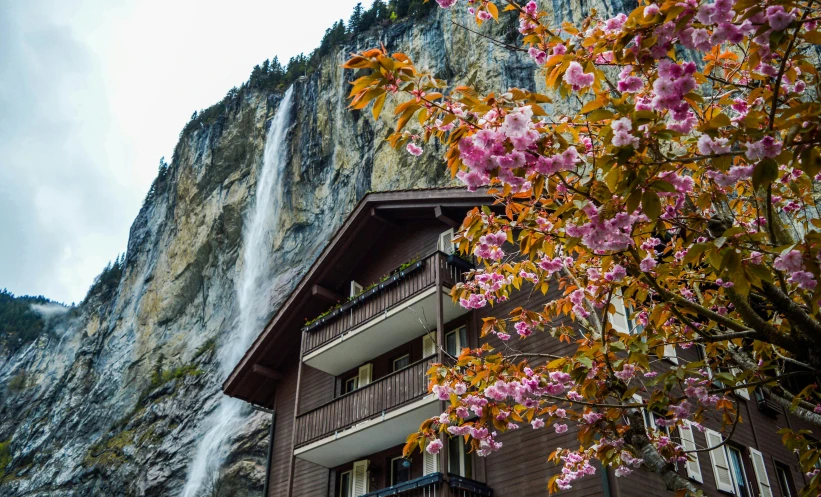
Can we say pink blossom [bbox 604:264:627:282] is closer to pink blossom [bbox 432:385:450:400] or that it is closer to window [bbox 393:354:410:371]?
pink blossom [bbox 432:385:450:400]

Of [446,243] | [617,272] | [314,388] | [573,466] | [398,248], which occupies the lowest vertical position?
[573,466]

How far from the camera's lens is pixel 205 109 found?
7200cm

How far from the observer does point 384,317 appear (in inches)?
696

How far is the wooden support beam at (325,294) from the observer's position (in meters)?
21.3

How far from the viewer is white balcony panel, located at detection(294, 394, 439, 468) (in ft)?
51.1

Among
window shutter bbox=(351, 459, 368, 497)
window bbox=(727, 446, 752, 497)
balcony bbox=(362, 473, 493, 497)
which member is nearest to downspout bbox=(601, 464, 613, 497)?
balcony bbox=(362, 473, 493, 497)

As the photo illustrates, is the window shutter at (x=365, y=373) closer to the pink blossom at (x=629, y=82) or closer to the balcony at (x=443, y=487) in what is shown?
the balcony at (x=443, y=487)

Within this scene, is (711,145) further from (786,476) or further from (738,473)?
(786,476)

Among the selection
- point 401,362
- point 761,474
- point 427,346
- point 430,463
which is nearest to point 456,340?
point 427,346

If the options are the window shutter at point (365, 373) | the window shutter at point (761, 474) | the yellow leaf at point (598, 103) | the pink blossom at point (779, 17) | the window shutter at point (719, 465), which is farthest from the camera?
the window shutter at point (365, 373)

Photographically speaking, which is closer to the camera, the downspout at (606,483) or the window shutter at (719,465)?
the downspout at (606,483)

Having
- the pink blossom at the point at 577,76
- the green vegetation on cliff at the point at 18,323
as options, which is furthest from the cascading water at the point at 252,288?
the green vegetation on cliff at the point at 18,323

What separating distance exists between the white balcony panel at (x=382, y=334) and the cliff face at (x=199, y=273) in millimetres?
20132

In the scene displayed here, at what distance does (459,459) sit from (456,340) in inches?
115
